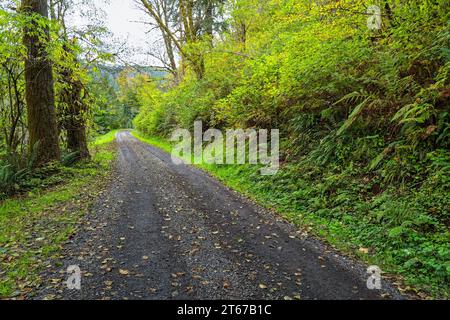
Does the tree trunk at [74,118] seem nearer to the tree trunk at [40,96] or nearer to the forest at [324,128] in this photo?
the forest at [324,128]

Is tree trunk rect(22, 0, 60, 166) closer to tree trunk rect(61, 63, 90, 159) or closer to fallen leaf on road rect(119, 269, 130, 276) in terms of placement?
tree trunk rect(61, 63, 90, 159)

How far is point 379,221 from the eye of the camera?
5.52m

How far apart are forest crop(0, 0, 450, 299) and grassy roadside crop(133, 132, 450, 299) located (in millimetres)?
24

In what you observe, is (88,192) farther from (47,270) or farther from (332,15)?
(332,15)

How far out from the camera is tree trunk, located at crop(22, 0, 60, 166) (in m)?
9.77

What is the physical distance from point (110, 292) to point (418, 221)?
16.0 feet

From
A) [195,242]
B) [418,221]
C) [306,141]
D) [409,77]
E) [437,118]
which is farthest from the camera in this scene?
[306,141]

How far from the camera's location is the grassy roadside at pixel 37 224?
427 centimetres

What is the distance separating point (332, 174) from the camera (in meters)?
7.48

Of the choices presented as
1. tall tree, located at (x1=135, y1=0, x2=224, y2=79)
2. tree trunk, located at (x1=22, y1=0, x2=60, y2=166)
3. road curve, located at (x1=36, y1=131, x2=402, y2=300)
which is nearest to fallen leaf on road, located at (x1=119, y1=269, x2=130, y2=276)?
road curve, located at (x1=36, y1=131, x2=402, y2=300)

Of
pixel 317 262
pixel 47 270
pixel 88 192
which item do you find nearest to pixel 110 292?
pixel 47 270

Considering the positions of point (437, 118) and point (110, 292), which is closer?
point (110, 292)

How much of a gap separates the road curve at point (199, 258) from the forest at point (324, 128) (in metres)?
0.46

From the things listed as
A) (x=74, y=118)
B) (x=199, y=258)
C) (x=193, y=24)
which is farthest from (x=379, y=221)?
(x=193, y=24)
